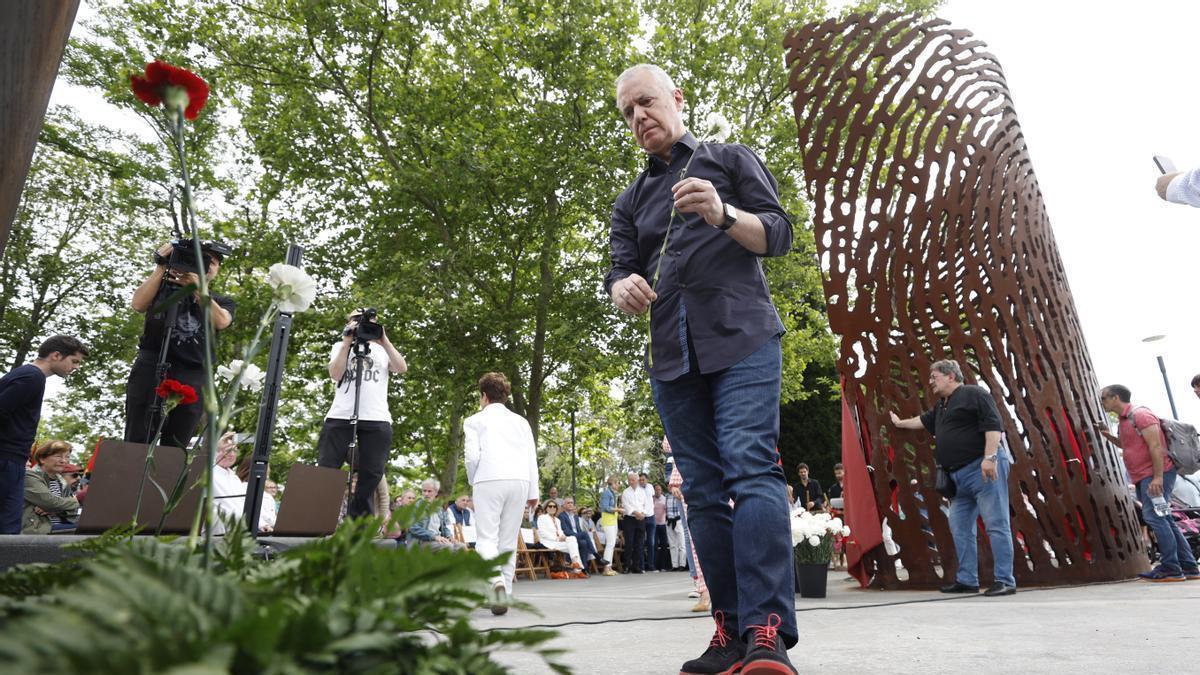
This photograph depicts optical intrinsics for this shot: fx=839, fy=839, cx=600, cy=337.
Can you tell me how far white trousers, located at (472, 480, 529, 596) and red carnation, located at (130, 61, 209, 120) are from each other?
506cm

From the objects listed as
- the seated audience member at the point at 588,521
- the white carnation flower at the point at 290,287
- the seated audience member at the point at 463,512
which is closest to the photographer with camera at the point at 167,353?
the white carnation flower at the point at 290,287

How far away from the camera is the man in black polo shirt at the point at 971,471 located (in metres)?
6.47

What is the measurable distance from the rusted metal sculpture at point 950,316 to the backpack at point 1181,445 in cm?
63

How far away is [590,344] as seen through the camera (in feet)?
56.5

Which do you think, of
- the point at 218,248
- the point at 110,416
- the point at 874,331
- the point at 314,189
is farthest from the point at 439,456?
the point at 218,248

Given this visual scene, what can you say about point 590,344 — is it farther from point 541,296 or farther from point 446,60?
point 446,60

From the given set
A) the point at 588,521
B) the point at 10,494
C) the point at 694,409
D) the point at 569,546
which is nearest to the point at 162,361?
the point at 10,494

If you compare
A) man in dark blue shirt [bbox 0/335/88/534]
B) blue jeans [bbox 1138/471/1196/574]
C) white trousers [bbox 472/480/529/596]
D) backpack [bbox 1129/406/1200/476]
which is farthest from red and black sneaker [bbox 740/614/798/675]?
backpack [bbox 1129/406/1200/476]

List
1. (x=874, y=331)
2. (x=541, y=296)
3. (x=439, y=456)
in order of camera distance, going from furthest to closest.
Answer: (x=439, y=456) → (x=541, y=296) → (x=874, y=331)

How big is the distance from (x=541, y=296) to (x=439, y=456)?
36.3ft

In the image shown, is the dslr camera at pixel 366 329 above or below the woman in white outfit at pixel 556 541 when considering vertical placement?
above

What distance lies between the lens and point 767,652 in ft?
7.19

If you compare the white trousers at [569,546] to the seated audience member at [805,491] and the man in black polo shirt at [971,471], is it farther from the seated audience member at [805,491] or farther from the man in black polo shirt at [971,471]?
the man in black polo shirt at [971,471]

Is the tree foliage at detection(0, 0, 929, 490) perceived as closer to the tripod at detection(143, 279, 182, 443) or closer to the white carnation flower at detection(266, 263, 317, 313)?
the tripod at detection(143, 279, 182, 443)
